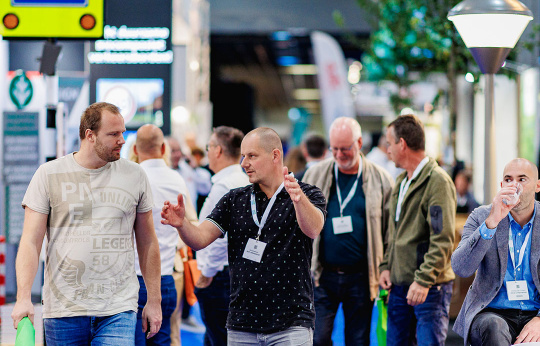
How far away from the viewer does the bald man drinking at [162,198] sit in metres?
4.80

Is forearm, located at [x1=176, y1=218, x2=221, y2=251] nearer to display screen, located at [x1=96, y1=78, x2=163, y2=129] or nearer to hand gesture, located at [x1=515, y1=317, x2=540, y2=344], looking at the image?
hand gesture, located at [x1=515, y1=317, x2=540, y2=344]

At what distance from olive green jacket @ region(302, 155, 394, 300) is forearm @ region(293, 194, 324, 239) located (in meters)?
1.58

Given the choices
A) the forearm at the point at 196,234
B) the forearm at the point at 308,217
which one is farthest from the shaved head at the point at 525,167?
the forearm at the point at 196,234

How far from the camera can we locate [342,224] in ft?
16.5

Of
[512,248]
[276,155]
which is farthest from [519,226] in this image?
[276,155]

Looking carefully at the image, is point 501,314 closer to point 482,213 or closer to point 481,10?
point 482,213

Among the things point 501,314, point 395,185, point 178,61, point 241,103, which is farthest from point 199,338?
point 241,103

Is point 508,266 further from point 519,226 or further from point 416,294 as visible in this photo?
point 416,294

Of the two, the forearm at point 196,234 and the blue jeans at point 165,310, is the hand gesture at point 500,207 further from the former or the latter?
the blue jeans at point 165,310

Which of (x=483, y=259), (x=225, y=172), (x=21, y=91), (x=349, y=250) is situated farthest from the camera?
(x=21, y=91)

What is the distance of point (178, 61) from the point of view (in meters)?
17.2

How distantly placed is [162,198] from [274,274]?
5.03 feet

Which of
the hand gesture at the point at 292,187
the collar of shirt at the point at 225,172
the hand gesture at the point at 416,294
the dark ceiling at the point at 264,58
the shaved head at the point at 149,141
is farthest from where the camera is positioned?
the dark ceiling at the point at 264,58

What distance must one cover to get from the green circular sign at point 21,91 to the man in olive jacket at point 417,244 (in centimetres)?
485
